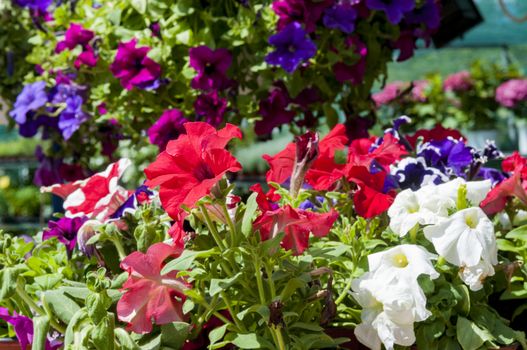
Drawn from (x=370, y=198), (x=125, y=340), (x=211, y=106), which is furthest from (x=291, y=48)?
(x=125, y=340)

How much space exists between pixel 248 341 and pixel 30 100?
43.4 inches

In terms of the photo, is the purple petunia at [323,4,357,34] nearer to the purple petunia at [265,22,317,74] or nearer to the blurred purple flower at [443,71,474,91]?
the purple petunia at [265,22,317,74]

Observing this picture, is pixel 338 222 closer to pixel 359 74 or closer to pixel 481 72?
pixel 359 74

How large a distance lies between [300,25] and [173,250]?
0.72 metres

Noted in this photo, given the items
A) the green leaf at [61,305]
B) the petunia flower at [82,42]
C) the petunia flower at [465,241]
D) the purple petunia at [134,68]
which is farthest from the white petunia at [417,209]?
the petunia flower at [82,42]

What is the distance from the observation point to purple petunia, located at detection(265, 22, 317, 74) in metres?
1.35

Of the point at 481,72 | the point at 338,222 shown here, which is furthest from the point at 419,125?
the point at 338,222

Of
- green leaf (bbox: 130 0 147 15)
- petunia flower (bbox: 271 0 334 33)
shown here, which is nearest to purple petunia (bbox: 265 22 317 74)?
petunia flower (bbox: 271 0 334 33)

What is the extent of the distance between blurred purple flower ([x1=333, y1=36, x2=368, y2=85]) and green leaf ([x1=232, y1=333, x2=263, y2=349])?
2.71 ft

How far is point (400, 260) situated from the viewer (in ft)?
2.47

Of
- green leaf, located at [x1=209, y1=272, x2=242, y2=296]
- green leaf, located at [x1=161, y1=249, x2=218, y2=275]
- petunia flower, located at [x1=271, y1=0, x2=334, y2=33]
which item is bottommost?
green leaf, located at [x1=209, y1=272, x2=242, y2=296]

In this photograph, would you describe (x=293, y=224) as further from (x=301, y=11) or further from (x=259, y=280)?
(x=301, y=11)

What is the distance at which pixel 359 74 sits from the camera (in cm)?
148

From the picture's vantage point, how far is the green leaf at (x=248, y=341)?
71 centimetres
